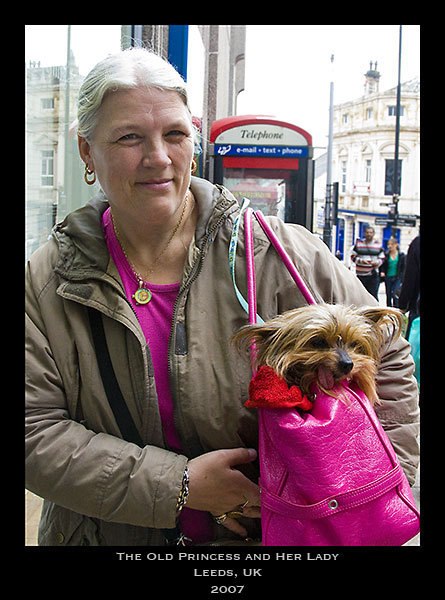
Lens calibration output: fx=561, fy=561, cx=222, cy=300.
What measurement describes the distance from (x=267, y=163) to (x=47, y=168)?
5.03 m

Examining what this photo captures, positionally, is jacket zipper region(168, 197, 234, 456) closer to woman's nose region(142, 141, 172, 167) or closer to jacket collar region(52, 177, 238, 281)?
jacket collar region(52, 177, 238, 281)

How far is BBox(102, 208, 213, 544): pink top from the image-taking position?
5.06ft

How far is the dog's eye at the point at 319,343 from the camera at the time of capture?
4.60 feet

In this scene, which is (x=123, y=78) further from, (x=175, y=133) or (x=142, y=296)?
(x=142, y=296)

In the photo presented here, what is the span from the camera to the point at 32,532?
192cm

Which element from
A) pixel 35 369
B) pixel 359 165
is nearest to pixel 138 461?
pixel 35 369

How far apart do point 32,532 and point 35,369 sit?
2.47ft

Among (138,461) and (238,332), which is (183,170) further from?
(138,461)

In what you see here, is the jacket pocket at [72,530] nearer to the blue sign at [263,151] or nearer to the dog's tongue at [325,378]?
the dog's tongue at [325,378]

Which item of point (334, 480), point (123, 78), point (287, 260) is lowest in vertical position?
point (334, 480)

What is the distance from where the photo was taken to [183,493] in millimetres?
1489

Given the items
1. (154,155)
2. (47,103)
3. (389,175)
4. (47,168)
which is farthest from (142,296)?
(389,175)

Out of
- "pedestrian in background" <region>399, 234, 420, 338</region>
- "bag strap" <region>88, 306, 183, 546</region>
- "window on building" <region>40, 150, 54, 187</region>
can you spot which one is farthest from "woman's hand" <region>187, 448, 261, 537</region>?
"pedestrian in background" <region>399, 234, 420, 338</region>

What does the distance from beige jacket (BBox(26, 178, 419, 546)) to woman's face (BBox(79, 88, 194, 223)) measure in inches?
6.1
